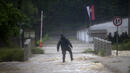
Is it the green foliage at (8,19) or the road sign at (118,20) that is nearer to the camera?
the green foliage at (8,19)

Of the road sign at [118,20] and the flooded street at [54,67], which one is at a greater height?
the road sign at [118,20]

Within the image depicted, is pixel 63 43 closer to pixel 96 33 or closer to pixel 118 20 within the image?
pixel 118 20

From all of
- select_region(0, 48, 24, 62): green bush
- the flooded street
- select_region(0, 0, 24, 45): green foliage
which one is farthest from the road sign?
select_region(0, 48, 24, 62): green bush

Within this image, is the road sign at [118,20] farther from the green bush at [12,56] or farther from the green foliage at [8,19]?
the green bush at [12,56]

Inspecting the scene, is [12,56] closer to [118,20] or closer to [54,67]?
[54,67]

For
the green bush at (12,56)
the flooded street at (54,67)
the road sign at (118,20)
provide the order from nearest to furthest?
the flooded street at (54,67) → the green bush at (12,56) → the road sign at (118,20)

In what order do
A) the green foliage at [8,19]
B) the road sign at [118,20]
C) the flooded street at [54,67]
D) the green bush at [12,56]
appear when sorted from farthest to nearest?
the road sign at [118,20] < the green bush at [12,56] < the green foliage at [8,19] < the flooded street at [54,67]

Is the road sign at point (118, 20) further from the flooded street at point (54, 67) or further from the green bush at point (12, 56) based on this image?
the green bush at point (12, 56)

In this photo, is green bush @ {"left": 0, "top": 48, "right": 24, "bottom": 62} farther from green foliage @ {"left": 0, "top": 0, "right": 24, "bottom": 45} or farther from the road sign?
the road sign

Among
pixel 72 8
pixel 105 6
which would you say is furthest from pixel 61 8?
pixel 105 6

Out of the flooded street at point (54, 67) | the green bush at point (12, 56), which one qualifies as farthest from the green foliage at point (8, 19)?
the flooded street at point (54, 67)

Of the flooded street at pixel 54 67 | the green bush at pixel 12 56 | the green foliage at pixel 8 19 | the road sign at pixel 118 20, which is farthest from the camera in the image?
the road sign at pixel 118 20

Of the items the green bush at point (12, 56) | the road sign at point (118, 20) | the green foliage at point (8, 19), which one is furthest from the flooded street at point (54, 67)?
the road sign at point (118, 20)

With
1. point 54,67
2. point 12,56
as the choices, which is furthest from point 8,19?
point 54,67
